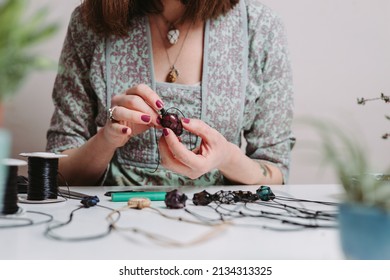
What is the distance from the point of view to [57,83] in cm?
118

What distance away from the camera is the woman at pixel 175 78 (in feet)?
3.65

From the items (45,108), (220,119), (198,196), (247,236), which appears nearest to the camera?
(247,236)

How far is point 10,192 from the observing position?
579 mm

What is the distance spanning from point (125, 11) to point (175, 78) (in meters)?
0.20

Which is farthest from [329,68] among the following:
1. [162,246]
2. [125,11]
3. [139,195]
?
[162,246]

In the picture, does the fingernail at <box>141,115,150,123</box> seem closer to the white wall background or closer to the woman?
Result: the woman

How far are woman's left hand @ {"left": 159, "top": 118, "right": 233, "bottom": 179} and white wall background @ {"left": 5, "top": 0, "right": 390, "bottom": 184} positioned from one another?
0.55 meters

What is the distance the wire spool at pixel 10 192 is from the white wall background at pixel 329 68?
795 mm

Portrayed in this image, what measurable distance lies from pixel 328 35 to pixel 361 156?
1.14 m

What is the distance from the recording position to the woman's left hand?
2.63 ft

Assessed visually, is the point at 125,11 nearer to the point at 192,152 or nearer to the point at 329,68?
the point at 192,152

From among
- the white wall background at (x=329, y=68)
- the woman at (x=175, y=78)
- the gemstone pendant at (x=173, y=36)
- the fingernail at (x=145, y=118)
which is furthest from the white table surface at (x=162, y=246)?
the white wall background at (x=329, y=68)
